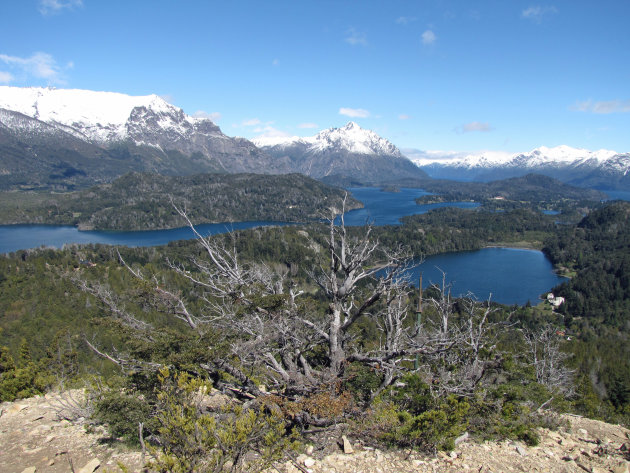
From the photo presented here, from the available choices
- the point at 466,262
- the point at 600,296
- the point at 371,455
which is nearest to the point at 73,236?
the point at 466,262

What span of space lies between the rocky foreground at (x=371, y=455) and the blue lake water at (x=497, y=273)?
206ft

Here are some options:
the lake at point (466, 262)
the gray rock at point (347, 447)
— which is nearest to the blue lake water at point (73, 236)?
the lake at point (466, 262)

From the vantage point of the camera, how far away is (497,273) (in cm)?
10644

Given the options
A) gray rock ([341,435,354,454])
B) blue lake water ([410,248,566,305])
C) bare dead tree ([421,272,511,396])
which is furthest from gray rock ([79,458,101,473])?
blue lake water ([410,248,566,305])

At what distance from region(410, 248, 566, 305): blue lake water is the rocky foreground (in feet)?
206

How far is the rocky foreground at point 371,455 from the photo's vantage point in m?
7.34

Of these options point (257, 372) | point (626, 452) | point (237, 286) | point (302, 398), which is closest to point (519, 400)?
point (626, 452)

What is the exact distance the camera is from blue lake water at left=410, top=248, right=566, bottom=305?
86.9m

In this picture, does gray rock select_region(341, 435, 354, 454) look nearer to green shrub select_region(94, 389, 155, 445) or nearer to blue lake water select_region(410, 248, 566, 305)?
green shrub select_region(94, 389, 155, 445)

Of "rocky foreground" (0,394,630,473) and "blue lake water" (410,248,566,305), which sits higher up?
"rocky foreground" (0,394,630,473)

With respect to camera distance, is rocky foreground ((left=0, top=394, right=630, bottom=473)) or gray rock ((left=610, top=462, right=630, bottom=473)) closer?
gray rock ((left=610, top=462, right=630, bottom=473))

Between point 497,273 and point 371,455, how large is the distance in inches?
4385

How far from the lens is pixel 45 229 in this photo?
17312 centimetres

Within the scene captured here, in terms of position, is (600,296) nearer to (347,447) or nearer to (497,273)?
(497,273)
